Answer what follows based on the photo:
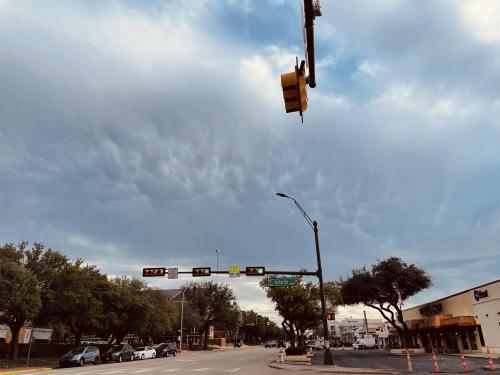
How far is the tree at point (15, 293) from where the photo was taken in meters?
33.0

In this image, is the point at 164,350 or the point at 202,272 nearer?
the point at 202,272

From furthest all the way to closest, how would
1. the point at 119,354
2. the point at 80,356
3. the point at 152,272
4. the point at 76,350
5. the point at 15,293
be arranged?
the point at 119,354 < the point at 76,350 < the point at 80,356 < the point at 15,293 < the point at 152,272

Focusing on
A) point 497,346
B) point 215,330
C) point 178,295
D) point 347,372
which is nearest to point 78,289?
point 347,372

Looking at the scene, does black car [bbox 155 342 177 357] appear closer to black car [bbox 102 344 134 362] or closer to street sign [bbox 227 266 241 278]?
black car [bbox 102 344 134 362]

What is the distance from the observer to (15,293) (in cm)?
3303

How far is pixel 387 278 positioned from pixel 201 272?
2744 centimetres

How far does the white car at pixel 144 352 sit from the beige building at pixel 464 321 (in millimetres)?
32651

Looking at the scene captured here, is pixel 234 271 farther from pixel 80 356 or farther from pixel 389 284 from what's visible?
pixel 389 284

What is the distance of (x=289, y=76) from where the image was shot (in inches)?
266

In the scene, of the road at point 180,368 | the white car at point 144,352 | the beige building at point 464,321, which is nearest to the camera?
the road at point 180,368

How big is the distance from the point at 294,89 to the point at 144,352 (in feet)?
163

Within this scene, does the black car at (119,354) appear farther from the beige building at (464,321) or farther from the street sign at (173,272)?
the beige building at (464,321)

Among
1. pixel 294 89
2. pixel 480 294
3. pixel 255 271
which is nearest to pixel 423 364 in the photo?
pixel 255 271

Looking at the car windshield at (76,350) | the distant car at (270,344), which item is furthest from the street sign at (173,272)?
the distant car at (270,344)
